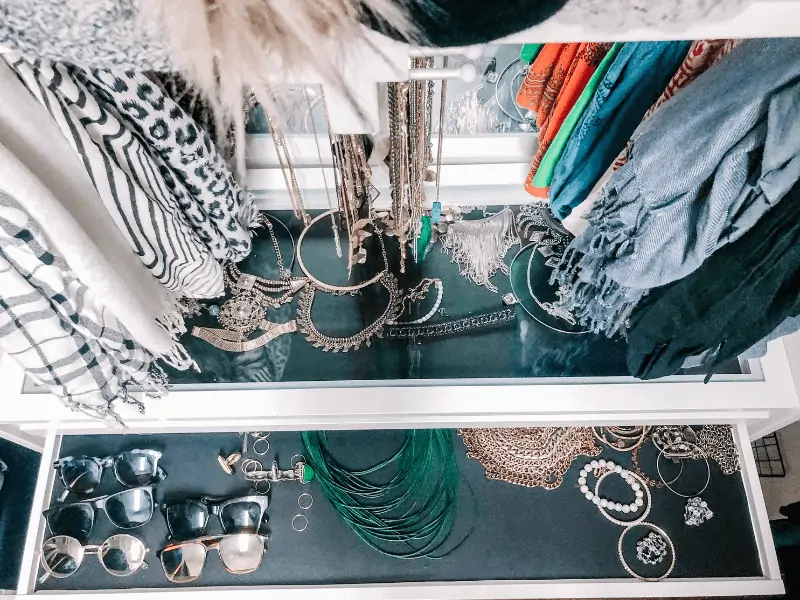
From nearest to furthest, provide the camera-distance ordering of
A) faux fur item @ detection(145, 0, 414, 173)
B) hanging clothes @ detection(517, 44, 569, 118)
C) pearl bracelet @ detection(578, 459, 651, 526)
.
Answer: faux fur item @ detection(145, 0, 414, 173)
hanging clothes @ detection(517, 44, 569, 118)
pearl bracelet @ detection(578, 459, 651, 526)

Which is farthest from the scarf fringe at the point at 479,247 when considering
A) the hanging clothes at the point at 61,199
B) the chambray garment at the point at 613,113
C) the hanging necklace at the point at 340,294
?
the hanging clothes at the point at 61,199

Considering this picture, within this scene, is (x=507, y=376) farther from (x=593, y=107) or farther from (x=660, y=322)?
(x=593, y=107)

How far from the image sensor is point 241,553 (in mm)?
910

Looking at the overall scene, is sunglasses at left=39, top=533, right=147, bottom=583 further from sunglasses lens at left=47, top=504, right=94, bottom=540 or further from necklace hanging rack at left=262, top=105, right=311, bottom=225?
necklace hanging rack at left=262, top=105, right=311, bottom=225

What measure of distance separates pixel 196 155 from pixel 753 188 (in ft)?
1.80

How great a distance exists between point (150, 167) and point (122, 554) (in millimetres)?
688

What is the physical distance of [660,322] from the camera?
0.66m

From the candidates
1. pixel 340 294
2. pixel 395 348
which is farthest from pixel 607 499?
pixel 340 294

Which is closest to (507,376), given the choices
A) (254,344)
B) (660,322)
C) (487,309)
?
(487,309)

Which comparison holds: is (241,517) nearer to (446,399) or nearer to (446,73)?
(446,399)

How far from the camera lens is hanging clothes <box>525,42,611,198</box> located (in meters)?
0.65

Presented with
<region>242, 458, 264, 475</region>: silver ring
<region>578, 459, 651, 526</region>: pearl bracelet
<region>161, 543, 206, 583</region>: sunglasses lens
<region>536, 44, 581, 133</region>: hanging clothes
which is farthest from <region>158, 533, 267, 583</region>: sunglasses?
<region>536, 44, 581, 133</region>: hanging clothes

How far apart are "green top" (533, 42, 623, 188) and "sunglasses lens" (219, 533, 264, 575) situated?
2.40 ft

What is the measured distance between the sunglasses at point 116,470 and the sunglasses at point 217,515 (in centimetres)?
6
